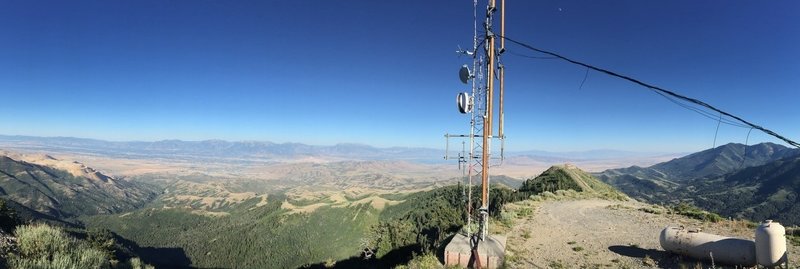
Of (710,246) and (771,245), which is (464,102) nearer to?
(710,246)

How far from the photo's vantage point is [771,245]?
14.9 metres

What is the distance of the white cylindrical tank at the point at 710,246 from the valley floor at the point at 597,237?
1.77 feet

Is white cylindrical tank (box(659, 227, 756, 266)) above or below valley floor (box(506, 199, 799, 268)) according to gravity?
above

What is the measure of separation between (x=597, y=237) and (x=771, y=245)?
9854 mm

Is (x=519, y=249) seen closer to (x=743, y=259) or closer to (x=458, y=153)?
(x=458, y=153)

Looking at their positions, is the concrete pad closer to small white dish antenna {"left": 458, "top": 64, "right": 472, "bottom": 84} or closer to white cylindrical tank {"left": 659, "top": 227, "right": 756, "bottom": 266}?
small white dish antenna {"left": 458, "top": 64, "right": 472, "bottom": 84}

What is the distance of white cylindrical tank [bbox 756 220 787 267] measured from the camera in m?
14.9

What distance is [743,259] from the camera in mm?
15797

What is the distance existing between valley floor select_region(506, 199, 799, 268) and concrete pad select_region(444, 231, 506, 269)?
4.62 ft

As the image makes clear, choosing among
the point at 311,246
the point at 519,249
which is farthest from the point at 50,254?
the point at 311,246

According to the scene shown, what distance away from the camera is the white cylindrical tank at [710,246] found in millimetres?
15789

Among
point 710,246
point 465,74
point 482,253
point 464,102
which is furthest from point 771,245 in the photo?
point 465,74

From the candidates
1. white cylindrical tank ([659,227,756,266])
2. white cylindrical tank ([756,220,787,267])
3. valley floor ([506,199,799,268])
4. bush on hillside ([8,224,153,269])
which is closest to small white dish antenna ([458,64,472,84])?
valley floor ([506,199,799,268])

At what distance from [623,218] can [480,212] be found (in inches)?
763
